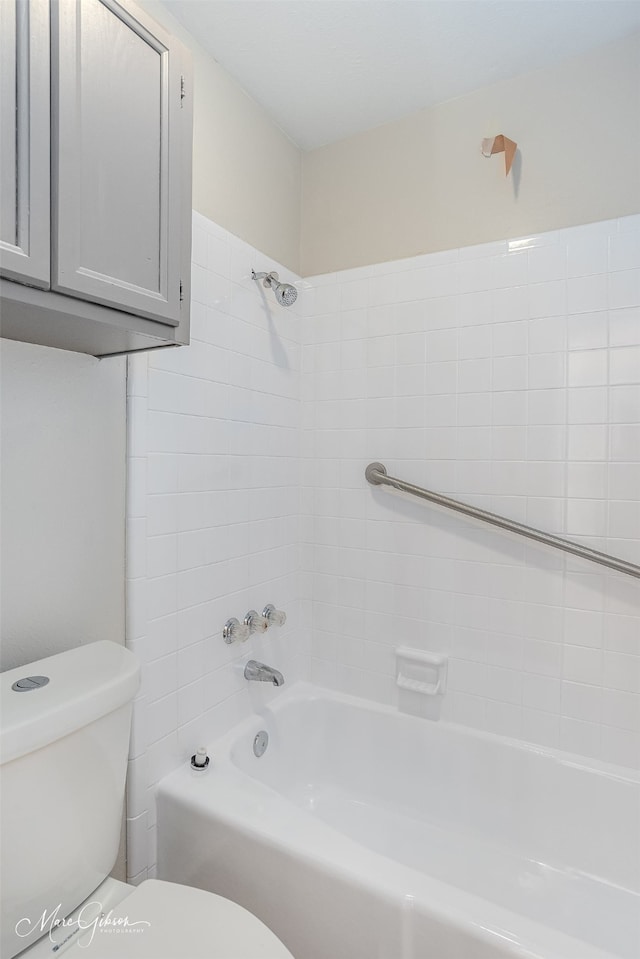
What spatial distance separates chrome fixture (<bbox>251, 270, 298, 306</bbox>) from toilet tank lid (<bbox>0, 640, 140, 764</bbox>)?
1.17 metres

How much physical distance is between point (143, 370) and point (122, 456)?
228 mm

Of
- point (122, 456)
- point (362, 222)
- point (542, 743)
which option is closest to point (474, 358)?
point (362, 222)

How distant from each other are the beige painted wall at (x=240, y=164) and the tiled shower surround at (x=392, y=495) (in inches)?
4.9

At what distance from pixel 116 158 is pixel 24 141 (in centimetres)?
17

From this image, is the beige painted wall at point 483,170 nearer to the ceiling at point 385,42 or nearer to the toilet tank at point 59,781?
the ceiling at point 385,42

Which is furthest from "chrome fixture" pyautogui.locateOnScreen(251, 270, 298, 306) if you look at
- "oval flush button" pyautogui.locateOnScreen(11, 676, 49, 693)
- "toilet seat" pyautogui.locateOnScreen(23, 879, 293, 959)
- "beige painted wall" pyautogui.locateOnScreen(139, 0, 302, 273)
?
"toilet seat" pyautogui.locateOnScreen(23, 879, 293, 959)

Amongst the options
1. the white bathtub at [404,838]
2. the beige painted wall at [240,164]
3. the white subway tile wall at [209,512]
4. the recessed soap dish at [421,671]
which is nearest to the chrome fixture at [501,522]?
the white subway tile wall at [209,512]

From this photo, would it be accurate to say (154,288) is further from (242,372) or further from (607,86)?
(607,86)

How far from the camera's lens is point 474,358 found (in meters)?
1.72

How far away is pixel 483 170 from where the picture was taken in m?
1.70

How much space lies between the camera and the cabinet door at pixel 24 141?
2.56ft

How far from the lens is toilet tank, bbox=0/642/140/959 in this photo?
33.4 inches

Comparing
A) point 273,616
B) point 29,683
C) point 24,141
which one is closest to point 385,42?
point 24,141

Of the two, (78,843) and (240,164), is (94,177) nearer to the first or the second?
(240,164)
